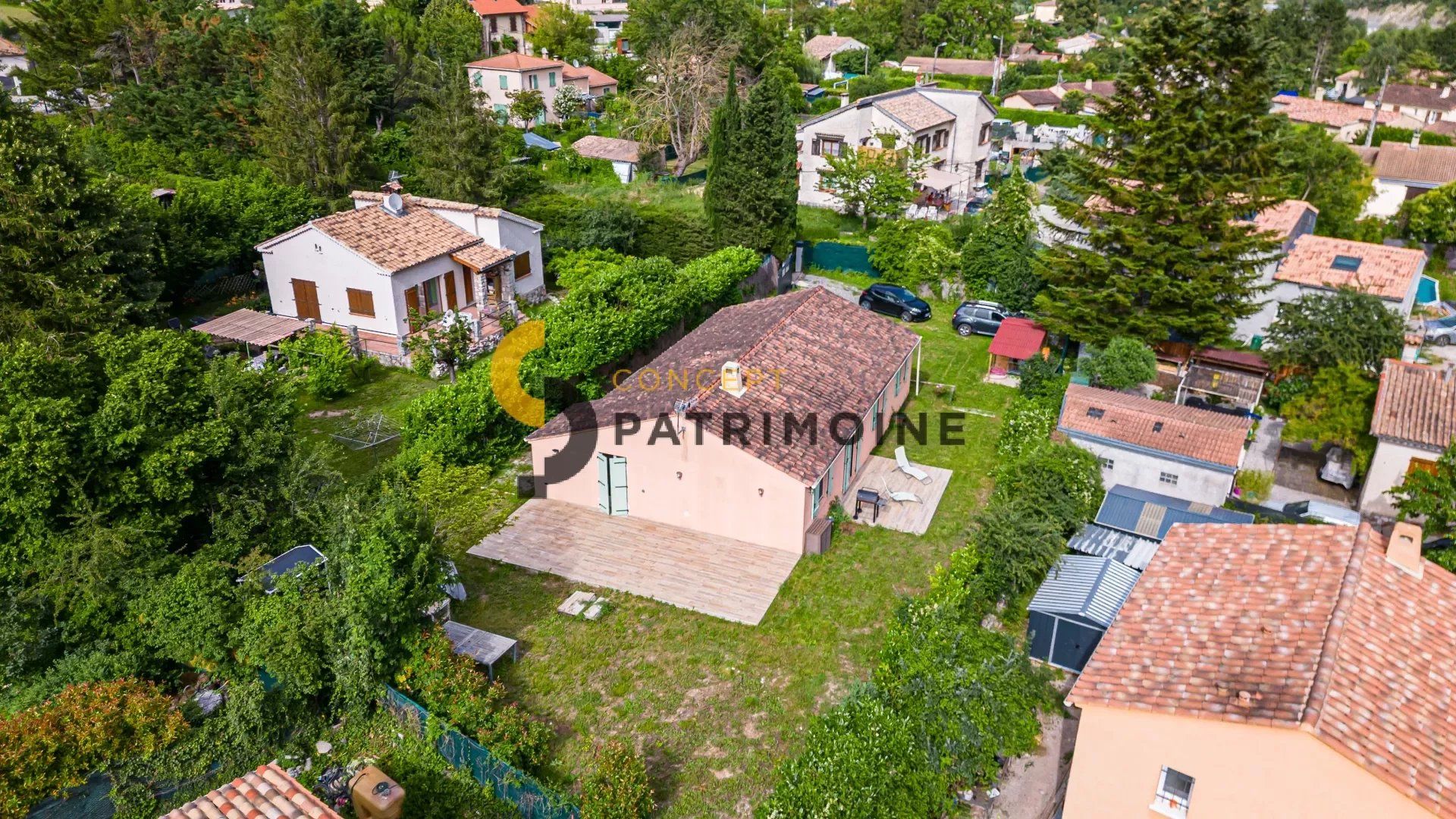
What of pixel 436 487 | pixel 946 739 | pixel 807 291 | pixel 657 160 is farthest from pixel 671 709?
pixel 657 160

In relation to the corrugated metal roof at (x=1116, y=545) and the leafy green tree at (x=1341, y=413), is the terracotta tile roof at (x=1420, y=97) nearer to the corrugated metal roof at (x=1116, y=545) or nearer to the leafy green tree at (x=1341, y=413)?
the leafy green tree at (x=1341, y=413)

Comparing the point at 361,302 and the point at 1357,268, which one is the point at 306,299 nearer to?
the point at 361,302

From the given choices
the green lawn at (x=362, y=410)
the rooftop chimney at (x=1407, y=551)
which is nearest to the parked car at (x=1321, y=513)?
the rooftop chimney at (x=1407, y=551)

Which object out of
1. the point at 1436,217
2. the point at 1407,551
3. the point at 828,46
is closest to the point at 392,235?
the point at 1407,551

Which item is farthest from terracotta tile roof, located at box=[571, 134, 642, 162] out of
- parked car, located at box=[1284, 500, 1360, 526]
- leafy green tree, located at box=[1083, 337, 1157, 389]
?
parked car, located at box=[1284, 500, 1360, 526]

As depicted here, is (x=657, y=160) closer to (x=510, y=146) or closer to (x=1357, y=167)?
(x=510, y=146)

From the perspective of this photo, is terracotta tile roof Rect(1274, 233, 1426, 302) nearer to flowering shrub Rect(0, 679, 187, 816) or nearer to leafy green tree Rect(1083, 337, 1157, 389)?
leafy green tree Rect(1083, 337, 1157, 389)

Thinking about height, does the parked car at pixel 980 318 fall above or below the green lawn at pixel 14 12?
below
